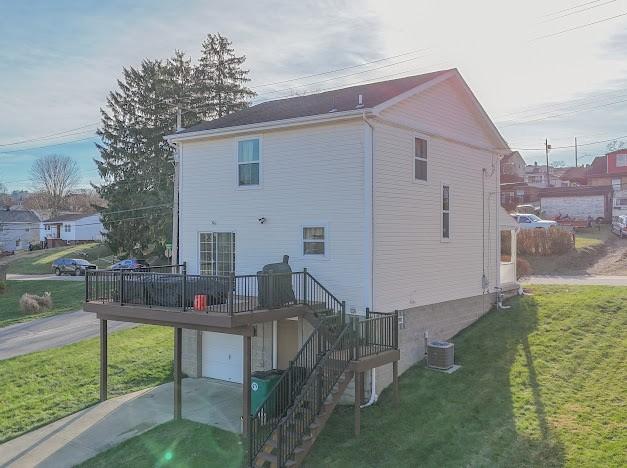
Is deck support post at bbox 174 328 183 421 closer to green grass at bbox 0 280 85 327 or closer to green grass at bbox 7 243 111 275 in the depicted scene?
green grass at bbox 0 280 85 327

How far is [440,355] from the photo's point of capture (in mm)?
13820

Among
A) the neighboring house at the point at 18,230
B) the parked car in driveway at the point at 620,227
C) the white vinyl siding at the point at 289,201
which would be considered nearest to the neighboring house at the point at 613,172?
the parked car in driveway at the point at 620,227

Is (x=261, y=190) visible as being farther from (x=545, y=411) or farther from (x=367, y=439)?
(x=545, y=411)

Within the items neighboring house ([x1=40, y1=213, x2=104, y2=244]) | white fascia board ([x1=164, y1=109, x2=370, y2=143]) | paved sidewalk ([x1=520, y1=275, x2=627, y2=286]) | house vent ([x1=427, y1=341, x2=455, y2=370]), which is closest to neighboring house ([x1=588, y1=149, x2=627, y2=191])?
paved sidewalk ([x1=520, y1=275, x2=627, y2=286])

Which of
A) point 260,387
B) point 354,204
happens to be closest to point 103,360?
point 260,387

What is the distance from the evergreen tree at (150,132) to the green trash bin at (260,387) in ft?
89.2

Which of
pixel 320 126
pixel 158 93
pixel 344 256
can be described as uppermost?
pixel 158 93

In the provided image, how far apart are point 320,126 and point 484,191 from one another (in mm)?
7185

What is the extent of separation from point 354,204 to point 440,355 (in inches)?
184

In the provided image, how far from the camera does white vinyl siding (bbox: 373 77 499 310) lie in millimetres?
13188

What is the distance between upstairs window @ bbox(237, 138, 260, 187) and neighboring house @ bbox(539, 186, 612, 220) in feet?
111

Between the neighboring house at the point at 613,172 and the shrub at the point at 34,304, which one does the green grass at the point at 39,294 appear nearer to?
the shrub at the point at 34,304

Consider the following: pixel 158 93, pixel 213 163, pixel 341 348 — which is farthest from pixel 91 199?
pixel 341 348

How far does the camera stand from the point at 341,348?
1152 cm
